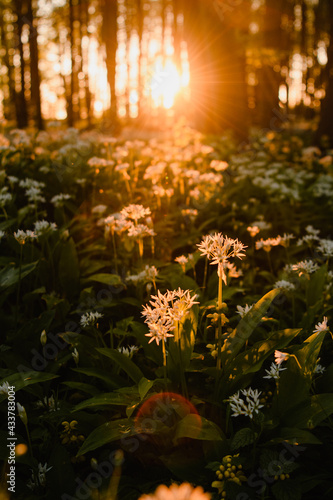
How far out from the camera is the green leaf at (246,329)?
2.01 meters

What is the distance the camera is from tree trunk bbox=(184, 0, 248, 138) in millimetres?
10648

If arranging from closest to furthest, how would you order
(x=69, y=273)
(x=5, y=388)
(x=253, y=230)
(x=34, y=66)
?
1. (x=5, y=388)
2. (x=69, y=273)
3. (x=253, y=230)
4. (x=34, y=66)

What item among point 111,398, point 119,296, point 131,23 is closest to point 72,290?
point 119,296

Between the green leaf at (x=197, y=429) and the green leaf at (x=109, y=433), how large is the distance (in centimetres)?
22

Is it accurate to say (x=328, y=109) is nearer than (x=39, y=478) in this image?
No

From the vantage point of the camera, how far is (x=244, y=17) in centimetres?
1160

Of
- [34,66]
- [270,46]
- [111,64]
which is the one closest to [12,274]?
[34,66]

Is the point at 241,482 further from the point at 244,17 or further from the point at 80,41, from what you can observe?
the point at 80,41

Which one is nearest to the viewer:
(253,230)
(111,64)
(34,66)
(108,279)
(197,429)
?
(197,429)

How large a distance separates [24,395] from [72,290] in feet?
3.31

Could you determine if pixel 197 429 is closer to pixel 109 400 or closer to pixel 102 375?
pixel 109 400

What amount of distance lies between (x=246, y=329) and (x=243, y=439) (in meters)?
0.60

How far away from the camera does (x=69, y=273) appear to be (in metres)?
3.11

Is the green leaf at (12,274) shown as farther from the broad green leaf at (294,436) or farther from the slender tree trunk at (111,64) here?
the slender tree trunk at (111,64)
